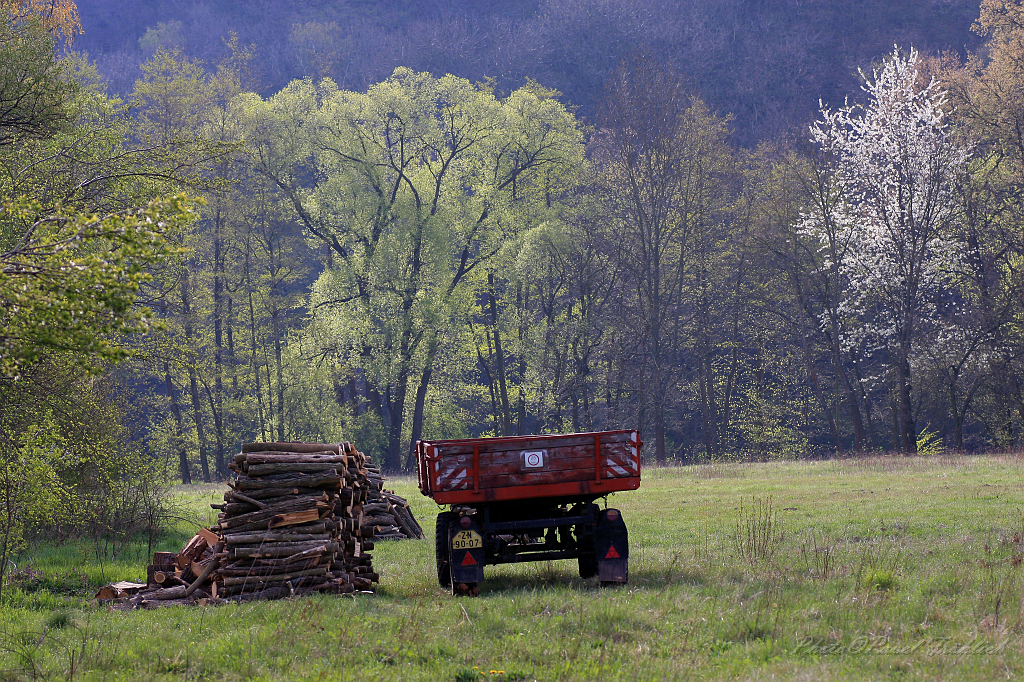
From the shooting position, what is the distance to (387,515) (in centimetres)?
1734

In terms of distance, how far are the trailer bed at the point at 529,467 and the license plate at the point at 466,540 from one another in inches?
13.9

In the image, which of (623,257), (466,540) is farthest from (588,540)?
(623,257)

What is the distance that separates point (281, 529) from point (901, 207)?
1200 inches

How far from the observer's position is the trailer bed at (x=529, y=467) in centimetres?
1020

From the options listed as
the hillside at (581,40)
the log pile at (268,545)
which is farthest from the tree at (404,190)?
the log pile at (268,545)

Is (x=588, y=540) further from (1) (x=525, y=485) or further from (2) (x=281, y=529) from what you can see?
(2) (x=281, y=529)

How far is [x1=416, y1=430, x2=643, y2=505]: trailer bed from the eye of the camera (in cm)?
1020

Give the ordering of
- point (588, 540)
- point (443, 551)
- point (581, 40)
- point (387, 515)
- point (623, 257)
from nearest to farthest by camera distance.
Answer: point (588, 540) → point (443, 551) → point (387, 515) → point (623, 257) → point (581, 40)

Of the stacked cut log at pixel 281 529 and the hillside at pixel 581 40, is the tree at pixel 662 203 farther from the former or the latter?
the stacked cut log at pixel 281 529

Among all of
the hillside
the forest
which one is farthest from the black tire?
the hillside

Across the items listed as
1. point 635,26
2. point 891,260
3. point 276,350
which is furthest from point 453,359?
point 635,26

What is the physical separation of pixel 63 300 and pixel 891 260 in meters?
33.5

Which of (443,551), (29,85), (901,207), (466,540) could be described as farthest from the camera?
(901,207)

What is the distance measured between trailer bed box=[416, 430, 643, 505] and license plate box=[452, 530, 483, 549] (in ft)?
1.16
